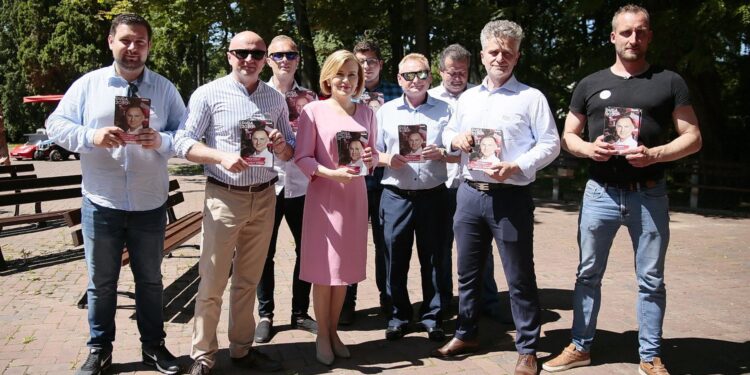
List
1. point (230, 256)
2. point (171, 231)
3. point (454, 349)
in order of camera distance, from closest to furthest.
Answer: point (230, 256) → point (454, 349) → point (171, 231)

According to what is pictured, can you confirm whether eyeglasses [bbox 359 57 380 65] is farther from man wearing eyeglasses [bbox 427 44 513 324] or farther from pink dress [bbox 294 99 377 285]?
pink dress [bbox 294 99 377 285]

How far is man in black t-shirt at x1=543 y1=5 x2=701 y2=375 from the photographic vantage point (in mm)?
3926

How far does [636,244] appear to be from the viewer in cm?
414

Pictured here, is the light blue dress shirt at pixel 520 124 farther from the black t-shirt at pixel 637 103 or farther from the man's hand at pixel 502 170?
the black t-shirt at pixel 637 103

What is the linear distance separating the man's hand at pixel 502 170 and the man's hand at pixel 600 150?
51cm

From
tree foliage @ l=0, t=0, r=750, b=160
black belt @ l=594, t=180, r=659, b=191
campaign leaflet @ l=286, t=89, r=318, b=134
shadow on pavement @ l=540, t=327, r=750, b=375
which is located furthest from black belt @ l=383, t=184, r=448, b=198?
tree foliage @ l=0, t=0, r=750, b=160

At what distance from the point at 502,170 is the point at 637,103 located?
99 centimetres

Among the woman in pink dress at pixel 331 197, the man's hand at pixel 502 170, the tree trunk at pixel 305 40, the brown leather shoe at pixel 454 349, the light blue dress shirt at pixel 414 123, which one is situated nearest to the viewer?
the man's hand at pixel 502 170

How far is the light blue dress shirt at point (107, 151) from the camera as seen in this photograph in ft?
12.9

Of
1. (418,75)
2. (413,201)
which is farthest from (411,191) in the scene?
(418,75)

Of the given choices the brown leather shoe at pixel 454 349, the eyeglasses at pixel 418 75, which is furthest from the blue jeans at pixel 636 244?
the eyeglasses at pixel 418 75

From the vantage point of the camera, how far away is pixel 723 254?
8266 mm

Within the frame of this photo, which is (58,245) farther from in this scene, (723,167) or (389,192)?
(723,167)

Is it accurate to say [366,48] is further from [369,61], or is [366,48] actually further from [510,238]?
[510,238]
